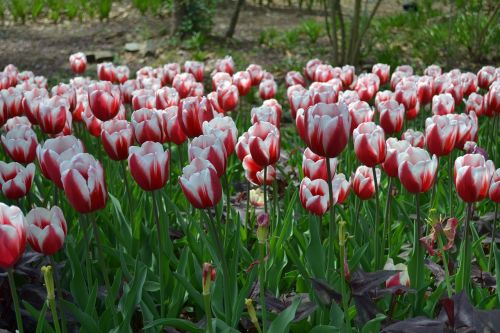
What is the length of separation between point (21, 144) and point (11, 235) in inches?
39.2

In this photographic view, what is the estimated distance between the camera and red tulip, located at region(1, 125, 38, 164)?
2.36 meters

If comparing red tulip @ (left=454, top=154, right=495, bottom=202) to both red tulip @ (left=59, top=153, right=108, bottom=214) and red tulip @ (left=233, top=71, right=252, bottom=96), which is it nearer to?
red tulip @ (left=59, top=153, right=108, bottom=214)

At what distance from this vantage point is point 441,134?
2145 millimetres

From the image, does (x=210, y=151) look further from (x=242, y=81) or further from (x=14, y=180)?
(x=242, y=81)

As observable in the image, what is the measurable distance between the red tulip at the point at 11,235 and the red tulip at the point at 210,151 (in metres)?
0.53

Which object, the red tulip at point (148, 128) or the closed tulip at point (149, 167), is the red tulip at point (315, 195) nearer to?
the closed tulip at point (149, 167)

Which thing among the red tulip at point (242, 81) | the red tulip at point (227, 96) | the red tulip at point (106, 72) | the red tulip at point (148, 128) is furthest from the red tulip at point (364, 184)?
the red tulip at point (106, 72)

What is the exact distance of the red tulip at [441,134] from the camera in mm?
2143

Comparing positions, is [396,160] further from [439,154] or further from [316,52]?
[316,52]

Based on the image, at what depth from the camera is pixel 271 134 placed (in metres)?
2.06

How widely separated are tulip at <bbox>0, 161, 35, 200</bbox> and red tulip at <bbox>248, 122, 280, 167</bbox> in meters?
0.74

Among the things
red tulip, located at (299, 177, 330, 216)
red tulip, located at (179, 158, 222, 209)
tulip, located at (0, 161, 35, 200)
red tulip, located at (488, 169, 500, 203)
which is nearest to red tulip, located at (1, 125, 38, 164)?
tulip, located at (0, 161, 35, 200)

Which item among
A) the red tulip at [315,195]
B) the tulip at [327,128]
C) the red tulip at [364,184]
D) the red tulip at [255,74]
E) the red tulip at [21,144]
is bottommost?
the red tulip at [364,184]

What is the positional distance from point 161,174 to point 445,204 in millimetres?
1620
